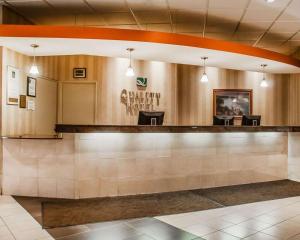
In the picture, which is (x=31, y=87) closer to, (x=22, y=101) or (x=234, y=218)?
(x=22, y=101)

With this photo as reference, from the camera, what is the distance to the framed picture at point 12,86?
5.21 meters

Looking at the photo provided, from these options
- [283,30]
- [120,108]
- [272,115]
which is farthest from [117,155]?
[272,115]

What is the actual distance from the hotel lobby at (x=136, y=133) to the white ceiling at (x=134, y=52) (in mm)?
34

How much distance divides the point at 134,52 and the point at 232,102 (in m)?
3.75

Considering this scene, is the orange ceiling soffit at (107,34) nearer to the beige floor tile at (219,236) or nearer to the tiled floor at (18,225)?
the tiled floor at (18,225)

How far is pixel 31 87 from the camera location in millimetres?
6156

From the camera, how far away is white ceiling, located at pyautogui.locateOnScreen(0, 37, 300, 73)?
507cm

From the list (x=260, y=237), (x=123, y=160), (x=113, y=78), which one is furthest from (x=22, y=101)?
(x=260, y=237)

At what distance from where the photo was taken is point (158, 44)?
5.32m

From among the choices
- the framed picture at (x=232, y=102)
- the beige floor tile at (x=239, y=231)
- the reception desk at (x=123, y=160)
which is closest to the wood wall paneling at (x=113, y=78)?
the framed picture at (x=232, y=102)

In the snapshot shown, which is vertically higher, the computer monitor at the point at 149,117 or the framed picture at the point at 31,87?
the framed picture at the point at 31,87

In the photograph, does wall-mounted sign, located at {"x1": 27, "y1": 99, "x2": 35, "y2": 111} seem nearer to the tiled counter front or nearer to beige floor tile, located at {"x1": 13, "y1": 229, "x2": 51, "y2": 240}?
the tiled counter front

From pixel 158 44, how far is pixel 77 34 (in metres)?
1.41

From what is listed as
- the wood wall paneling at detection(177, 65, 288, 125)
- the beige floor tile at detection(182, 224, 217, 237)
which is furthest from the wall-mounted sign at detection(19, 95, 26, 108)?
the beige floor tile at detection(182, 224, 217, 237)
